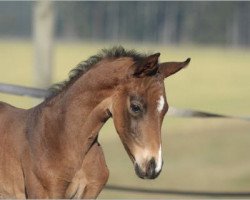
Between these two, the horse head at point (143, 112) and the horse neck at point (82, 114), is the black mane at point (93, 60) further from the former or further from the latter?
the horse head at point (143, 112)

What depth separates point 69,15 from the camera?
5834 cm

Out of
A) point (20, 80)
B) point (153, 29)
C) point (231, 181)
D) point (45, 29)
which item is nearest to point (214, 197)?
point (231, 181)

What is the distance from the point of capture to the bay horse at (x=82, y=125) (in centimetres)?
438

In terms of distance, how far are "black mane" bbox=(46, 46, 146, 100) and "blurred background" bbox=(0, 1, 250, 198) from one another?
12.2ft

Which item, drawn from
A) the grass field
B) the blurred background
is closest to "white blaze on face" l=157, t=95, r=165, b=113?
the grass field

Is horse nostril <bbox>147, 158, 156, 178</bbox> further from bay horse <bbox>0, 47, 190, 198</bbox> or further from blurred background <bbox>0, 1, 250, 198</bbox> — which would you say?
blurred background <bbox>0, 1, 250, 198</bbox>

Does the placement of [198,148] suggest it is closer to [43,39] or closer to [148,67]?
[43,39]

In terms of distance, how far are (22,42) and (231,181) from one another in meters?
52.4

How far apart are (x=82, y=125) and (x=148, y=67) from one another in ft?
1.98

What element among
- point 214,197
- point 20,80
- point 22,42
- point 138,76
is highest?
point 138,76

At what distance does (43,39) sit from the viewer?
1560 centimetres

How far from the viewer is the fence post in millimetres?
15198

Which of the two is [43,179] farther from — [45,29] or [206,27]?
[206,27]

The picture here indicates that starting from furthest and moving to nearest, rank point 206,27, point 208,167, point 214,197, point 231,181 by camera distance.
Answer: point 206,27 < point 208,167 < point 231,181 < point 214,197
